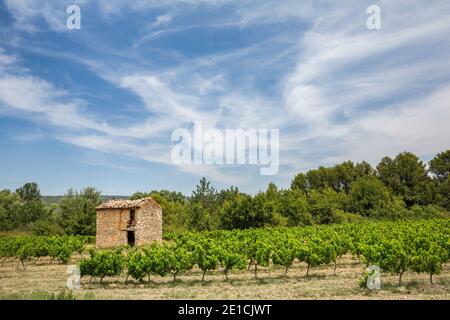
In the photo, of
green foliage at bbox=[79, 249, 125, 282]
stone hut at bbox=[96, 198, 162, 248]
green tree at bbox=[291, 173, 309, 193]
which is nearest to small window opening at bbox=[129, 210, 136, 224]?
stone hut at bbox=[96, 198, 162, 248]

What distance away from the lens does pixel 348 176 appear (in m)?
80.9

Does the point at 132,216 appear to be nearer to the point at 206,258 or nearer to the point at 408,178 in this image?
the point at 206,258

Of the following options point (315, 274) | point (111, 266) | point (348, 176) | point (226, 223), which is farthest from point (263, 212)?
point (348, 176)

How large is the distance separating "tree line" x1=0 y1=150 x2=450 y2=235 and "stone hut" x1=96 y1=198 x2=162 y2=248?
12.7m

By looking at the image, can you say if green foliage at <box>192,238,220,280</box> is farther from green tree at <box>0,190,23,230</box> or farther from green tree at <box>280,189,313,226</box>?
green tree at <box>0,190,23,230</box>

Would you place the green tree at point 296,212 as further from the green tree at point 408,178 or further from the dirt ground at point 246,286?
the dirt ground at point 246,286

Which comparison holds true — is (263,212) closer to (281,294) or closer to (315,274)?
(315,274)

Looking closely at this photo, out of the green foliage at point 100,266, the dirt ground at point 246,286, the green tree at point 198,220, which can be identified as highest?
the green tree at point 198,220

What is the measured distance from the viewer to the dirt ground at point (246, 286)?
14.3 metres

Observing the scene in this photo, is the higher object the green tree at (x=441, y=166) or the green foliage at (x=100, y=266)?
the green tree at (x=441, y=166)

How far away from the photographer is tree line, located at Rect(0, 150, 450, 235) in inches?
1954

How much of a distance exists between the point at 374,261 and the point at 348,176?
65597 mm

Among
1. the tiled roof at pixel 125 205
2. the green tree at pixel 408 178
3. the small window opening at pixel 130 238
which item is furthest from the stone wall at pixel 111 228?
the green tree at pixel 408 178

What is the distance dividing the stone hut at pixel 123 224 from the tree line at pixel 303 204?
12.7 metres
